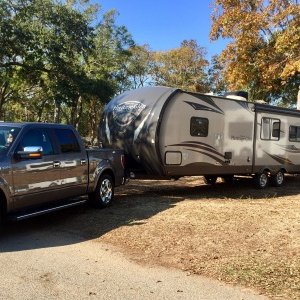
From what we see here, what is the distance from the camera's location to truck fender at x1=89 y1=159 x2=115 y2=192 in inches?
376

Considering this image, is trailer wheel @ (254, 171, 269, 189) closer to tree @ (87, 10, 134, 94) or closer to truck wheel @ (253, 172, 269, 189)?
truck wheel @ (253, 172, 269, 189)

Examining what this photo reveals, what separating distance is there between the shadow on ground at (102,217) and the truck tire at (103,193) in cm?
17

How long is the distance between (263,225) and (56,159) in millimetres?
3819

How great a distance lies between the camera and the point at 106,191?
10109mm

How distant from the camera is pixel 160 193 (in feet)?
42.1

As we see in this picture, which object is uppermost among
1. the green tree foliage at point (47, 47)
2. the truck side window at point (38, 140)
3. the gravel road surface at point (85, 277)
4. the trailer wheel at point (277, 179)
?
the green tree foliage at point (47, 47)

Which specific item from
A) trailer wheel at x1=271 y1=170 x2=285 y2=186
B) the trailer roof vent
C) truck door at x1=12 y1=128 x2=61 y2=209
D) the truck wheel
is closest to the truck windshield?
truck door at x1=12 y1=128 x2=61 y2=209

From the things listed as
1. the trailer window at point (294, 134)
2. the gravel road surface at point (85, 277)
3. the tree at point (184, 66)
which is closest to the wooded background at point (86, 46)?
the trailer window at point (294, 134)

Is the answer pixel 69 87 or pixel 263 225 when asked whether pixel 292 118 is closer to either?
pixel 263 225

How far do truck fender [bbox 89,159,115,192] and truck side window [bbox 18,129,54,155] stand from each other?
5.14ft

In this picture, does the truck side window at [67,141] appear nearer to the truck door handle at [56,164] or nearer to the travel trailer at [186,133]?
Result: the truck door handle at [56,164]

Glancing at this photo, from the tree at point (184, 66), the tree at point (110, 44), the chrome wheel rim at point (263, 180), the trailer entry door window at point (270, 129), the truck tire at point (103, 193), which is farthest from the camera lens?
the tree at point (184, 66)

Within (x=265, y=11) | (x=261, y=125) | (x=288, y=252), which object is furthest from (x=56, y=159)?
(x=265, y=11)

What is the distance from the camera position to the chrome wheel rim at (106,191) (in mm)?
9930
